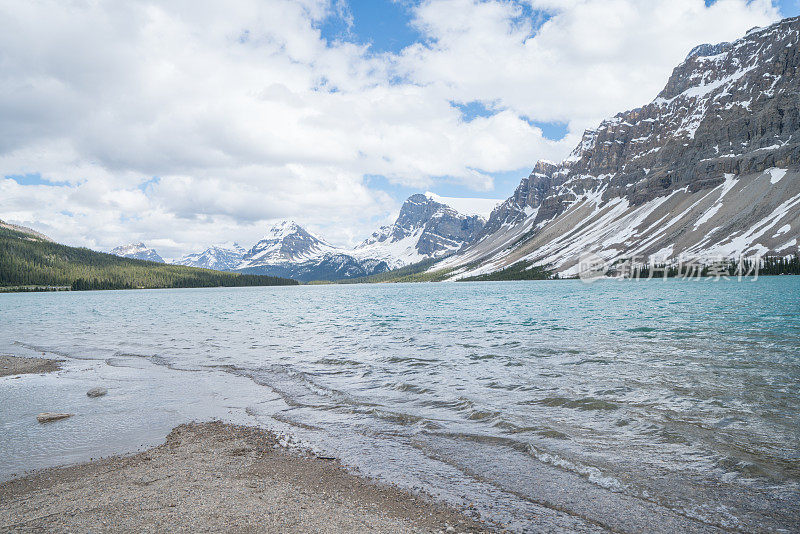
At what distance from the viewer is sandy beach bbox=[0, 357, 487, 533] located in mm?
8469

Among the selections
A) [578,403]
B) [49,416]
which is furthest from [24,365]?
[578,403]

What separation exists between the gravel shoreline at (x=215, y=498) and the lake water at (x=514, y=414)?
102cm

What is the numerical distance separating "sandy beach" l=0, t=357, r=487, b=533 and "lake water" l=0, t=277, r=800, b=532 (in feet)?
3.37

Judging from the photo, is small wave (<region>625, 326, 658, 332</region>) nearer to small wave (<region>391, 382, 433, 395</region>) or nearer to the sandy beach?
small wave (<region>391, 382, 433, 395</region>)

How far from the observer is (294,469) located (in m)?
11.4

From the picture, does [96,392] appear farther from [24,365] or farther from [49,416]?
[24,365]

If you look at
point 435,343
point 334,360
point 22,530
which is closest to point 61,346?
point 334,360

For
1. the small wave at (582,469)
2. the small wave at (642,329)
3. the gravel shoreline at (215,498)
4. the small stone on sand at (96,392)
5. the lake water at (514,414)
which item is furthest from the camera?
the small wave at (642,329)

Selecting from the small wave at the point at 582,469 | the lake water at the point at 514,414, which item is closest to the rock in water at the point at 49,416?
the lake water at the point at 514,414

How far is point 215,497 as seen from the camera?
383 inches

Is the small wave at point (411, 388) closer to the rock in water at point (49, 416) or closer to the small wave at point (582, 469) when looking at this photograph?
the small wave at point (582, 469)

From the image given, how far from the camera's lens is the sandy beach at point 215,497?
847 centimetres

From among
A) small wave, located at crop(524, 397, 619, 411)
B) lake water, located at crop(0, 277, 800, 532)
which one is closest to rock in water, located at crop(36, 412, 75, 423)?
lake water, located at crop(0, 277, 800, 532)

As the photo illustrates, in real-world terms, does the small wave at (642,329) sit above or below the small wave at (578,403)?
above
